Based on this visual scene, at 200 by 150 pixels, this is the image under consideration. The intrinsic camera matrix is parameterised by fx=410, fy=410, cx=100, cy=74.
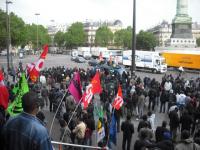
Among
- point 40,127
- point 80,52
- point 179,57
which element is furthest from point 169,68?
point 40,127

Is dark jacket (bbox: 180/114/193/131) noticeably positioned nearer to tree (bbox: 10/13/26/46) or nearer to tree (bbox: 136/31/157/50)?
tree (bbox: 10/13/26/46)

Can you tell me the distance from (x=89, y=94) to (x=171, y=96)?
829 cm

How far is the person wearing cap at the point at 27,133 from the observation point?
3787mm

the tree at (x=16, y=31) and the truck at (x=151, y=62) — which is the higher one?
the tree at (x=16, y=31)

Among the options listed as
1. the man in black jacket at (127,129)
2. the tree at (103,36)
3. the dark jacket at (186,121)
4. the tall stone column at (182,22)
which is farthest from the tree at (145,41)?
the man in black jacket at (127,129)

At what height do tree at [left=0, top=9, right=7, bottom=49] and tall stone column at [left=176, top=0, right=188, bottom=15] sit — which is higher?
tall stone column at [left=176, top=0, right=188, bottom=15]

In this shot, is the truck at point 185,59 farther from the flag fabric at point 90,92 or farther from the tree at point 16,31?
the tree at point 16,31

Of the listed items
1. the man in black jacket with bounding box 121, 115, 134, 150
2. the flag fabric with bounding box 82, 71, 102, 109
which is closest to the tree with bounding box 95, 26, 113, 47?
the flag fabric with bounding box 82, 71, 102, 109

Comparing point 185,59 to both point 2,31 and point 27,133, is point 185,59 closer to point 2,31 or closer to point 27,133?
point 2,31

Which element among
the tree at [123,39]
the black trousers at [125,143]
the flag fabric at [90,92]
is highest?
the tree at [123,39]

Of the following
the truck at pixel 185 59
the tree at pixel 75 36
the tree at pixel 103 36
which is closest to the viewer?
the truck at pixel 185 59

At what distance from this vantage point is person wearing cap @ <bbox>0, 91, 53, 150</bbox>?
12.4ft

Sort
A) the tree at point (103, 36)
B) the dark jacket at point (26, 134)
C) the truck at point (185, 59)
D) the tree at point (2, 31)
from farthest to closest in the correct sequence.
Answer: the tree at point (103, 36)
the tree at point (2, 31)
the truck at point (185, 59)
the dark jacket at point (26, 134)

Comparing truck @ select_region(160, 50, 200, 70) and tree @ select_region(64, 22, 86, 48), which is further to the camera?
tree @ select_region(64, 22, 86, 48)
